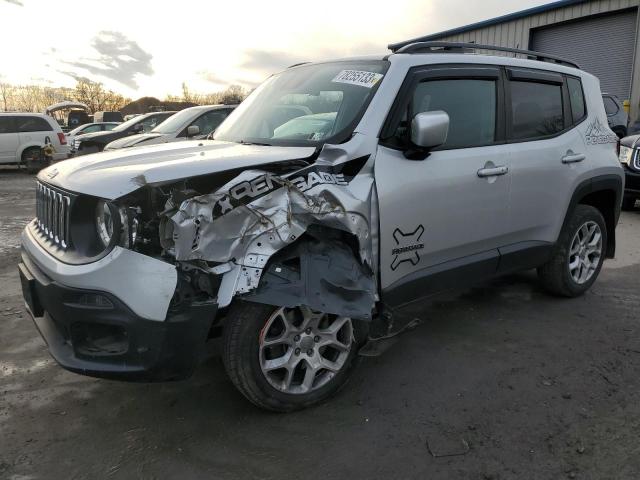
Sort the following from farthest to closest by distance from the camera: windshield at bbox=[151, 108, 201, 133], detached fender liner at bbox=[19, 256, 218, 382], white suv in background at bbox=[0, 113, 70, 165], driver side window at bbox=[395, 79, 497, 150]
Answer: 1. white suv in background at bbox=[0, 113, 70, 165]
2. windshield at bbox=[151, 108, 201, 133]
3. driver side window at bbox=[395, 79, 497, 150]
4. detached fender liner at bbox=[19, 256, 218, 382]

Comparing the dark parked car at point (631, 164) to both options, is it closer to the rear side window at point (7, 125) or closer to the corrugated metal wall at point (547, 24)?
the corrugated metal wall at point (547, 24)

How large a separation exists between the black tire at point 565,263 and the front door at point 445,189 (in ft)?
2.95

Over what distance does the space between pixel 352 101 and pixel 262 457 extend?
6.80ft

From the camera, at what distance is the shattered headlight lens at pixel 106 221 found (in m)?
2.35

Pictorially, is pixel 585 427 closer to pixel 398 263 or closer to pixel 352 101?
pixel 398 263

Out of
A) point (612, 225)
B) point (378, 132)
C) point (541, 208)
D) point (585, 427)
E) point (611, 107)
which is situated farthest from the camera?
point (611, 107)

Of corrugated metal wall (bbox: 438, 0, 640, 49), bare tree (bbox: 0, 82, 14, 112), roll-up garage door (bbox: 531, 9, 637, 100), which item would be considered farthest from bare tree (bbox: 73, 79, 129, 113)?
roll-up garage door (bbox: 531, 9, 637, 100)

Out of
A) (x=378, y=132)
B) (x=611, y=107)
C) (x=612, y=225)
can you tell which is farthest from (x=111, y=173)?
(x=611, y=107)

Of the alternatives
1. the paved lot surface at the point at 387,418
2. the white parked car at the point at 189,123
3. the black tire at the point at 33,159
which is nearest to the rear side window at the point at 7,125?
the black tire at the point at 33,159

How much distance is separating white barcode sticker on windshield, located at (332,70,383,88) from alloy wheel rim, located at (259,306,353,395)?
144cm

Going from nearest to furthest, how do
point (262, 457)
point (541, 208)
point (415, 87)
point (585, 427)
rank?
point (262, 457) → point (585, 427) → point (415, 87) → point (541, 208)

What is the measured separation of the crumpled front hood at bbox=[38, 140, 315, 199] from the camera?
240cm

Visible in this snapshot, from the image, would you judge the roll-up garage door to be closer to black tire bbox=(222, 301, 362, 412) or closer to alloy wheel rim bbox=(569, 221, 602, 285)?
alloy wheel rim bbox=(569, 221, 602, 285)

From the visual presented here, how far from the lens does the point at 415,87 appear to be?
3.24 metres
